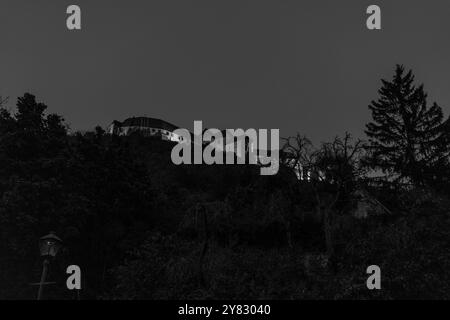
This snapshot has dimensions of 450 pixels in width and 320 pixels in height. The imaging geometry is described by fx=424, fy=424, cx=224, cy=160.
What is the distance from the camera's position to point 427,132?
36.5 meters

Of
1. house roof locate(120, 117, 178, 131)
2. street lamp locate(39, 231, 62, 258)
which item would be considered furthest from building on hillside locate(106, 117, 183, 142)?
street lamp locate(39, 231, 62, 258)

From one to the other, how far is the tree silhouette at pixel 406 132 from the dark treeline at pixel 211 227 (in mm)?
230

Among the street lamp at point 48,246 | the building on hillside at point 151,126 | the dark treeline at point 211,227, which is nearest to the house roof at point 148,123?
the building on hillside at point 151,126

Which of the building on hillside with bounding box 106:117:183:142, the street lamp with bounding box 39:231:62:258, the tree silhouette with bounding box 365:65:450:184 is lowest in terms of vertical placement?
the street lamp with bounding box 39:231:62:258

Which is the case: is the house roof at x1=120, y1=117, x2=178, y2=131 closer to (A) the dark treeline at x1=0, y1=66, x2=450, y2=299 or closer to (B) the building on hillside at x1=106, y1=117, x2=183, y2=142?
(B) the building on hillside at x1=106, y1=117, x2=183, y2=142

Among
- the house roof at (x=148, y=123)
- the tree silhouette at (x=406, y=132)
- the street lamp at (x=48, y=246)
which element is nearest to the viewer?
the street lamp at (x=48, y=246)

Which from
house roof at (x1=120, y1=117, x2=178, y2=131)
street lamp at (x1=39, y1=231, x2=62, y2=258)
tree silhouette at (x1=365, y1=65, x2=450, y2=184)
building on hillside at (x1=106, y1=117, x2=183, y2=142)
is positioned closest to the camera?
street lamp at (x1=39, y1=231, x2=62, y2=258)

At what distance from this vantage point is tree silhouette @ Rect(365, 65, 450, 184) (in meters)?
34.7

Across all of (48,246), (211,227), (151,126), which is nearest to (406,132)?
(211,227)

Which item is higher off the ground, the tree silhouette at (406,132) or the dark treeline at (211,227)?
the tree silhouette at (406,132)

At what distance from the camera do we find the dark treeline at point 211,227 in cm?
1466

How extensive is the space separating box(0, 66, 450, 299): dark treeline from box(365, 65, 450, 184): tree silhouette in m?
0.23

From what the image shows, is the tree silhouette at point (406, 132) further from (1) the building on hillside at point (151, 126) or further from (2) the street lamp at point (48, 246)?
(1) the building on hillside at point (151, 126)

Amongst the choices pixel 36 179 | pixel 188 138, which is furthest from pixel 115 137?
pixel 188 138
